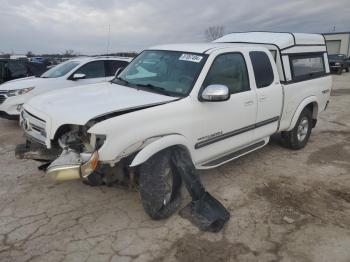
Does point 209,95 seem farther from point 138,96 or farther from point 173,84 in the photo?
point 138,96

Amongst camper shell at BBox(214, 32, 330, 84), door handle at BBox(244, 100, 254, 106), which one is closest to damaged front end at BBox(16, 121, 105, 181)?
door handle at BBox(244, 100, 254, 106)

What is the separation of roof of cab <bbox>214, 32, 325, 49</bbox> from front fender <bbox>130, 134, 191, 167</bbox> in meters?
2.91

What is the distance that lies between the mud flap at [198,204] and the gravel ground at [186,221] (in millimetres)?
103

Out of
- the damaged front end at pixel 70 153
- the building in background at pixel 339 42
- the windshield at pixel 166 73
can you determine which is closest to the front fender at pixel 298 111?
the windshield at pixel 166 73

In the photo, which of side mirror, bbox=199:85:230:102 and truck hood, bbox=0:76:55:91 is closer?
side mirror, bbox=199:85:230:102

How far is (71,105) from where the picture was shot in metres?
3.72

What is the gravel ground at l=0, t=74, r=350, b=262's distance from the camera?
10.9 ft

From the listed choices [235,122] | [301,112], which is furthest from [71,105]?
[301,112]

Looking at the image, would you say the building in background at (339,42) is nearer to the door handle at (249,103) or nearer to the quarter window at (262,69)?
the quarter window at (262,69)

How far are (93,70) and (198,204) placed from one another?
5.81 metres

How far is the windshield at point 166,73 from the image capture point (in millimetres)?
4199

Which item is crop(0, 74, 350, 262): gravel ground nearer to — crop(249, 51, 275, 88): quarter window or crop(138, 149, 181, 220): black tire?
crop(138, 149, 181, 220): black tire

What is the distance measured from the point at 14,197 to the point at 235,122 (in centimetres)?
298

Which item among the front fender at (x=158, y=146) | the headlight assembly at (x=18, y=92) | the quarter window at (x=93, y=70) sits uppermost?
the quarter window at (x=93, y=70)
